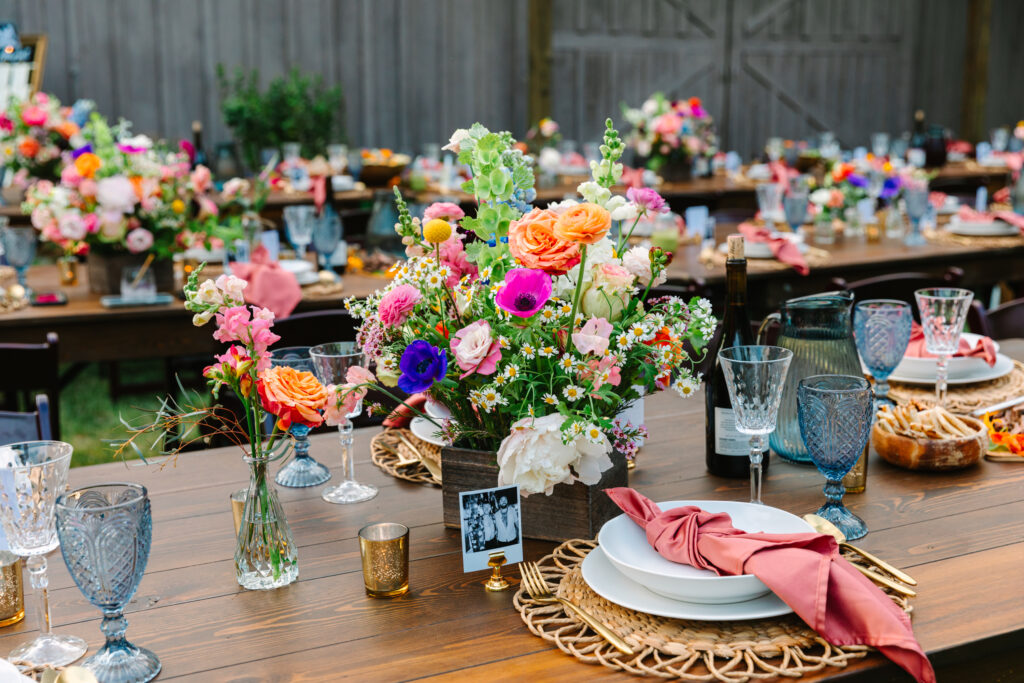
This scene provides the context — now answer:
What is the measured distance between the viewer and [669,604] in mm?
1133

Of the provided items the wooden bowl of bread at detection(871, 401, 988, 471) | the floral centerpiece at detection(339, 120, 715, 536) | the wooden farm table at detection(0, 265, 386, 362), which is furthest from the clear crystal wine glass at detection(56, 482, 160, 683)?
the wooden farm table at detection(0, 265, 386, 362)

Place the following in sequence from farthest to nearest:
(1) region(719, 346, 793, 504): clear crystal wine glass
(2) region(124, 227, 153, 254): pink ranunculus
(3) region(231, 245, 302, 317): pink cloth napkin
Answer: (2) region(124, 227, 153, 254): pink ranunculus
(3) region(231, 245, 302, 317): pink cloth napkin
(1) region(719, 346, 793, 504): clear crystal wine glass

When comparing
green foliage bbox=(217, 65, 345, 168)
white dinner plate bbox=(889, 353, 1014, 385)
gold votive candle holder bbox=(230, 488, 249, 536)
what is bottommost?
gold votive candle holder bbox=(230, 488, 249, 536)

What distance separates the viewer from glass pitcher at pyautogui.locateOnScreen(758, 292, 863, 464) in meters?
A: 1.59

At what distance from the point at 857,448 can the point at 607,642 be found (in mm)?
436

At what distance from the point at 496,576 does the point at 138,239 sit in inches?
81.5

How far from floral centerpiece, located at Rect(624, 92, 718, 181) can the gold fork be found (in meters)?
4.34

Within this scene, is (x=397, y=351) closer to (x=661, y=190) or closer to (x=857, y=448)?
(x=857, y=448)

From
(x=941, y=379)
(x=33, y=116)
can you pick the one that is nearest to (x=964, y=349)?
(x=941, y=379)

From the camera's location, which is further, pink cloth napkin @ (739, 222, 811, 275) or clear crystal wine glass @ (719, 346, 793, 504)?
pink cloth napkin @ (739, 222, 811, 275)

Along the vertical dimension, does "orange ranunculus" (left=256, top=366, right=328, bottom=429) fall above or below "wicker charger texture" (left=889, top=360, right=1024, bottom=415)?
above

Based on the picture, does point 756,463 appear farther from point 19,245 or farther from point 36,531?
point 19,245

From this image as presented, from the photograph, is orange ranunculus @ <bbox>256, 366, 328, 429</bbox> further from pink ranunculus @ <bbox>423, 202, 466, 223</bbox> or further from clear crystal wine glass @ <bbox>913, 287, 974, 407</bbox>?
clear crystal wine glass @ <bbox>913, 287, 974, 407</bbox>

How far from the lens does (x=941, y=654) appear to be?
41.6 inches
